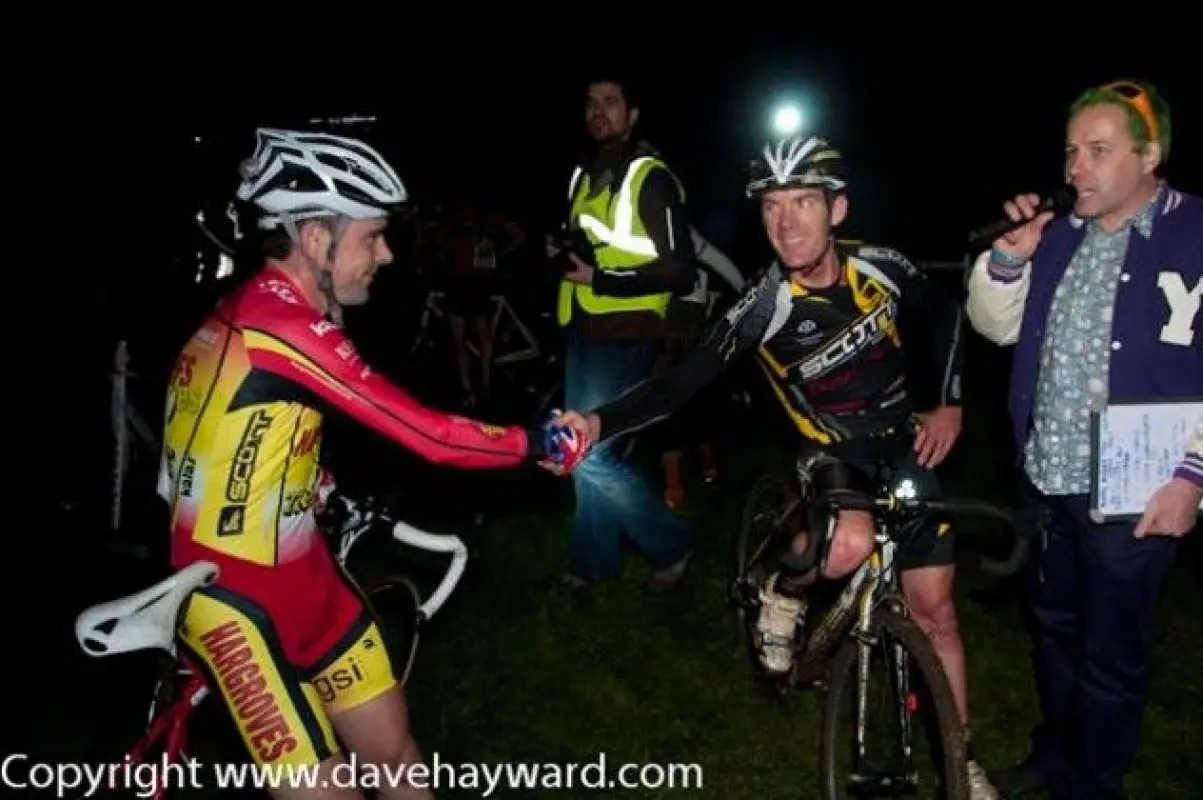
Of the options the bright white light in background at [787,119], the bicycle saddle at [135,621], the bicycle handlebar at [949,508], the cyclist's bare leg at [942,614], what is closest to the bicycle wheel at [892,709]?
the cyclist's bare leg at [942,614]

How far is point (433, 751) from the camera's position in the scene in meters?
5.55

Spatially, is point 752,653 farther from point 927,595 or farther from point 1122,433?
point 1122,433

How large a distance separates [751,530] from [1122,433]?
2254 mm

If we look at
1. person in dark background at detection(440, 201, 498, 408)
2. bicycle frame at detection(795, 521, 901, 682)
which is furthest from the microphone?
person in dark background at detection(440, 201, 498, 408)

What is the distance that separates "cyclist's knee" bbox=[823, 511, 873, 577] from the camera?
445 centimetres

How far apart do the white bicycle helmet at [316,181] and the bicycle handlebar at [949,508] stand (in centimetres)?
189

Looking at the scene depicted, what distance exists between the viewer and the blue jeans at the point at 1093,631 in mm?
4156

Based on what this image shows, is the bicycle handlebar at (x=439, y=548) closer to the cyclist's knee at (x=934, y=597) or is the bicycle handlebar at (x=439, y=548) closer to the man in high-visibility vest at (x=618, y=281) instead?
the cyclist's knee at (x=934, y=597)

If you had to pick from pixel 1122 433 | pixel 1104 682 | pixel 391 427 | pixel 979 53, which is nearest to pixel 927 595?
pixel 1104 682

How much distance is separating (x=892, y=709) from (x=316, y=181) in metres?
2.99

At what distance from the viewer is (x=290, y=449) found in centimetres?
348

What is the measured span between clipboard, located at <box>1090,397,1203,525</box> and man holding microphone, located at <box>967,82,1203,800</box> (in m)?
0.04

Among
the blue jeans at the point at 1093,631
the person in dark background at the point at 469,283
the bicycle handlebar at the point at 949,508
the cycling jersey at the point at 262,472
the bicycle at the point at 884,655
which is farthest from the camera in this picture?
the person in dark background at the point at 469,283

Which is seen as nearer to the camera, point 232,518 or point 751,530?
point 232,518
